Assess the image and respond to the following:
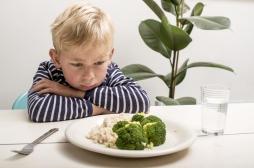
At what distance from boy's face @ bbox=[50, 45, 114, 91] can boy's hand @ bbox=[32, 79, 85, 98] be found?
2 cm

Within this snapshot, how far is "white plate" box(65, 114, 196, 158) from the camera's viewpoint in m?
0.65

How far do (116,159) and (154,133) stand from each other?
0.28ft

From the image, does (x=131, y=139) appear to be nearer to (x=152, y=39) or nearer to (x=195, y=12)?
(x=152, y=39)

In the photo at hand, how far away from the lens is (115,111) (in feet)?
3.31

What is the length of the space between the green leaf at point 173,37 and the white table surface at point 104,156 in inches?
23.8

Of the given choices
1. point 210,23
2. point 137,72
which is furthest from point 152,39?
point 210,23

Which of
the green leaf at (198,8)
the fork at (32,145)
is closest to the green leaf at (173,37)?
the green leaf at (198,8)

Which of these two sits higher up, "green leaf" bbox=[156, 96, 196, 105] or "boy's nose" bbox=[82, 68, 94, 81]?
"boy's nose" bbox=[82, 68, 94, 81]

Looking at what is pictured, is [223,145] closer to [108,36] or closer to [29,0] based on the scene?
[108,36]

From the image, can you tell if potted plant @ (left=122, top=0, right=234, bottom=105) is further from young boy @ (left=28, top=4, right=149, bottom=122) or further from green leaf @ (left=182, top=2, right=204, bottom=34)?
young boy @ (left=28, top=4, right=149, bottom=122)

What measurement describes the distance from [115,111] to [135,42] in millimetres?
Answer: 1065

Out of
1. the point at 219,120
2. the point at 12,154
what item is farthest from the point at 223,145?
the point at 12,154

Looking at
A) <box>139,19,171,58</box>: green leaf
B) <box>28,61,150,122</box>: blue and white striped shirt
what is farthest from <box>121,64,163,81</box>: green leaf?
<box>28,61,150,122</box>: blue and white striped shirt

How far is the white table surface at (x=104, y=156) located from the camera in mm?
663
